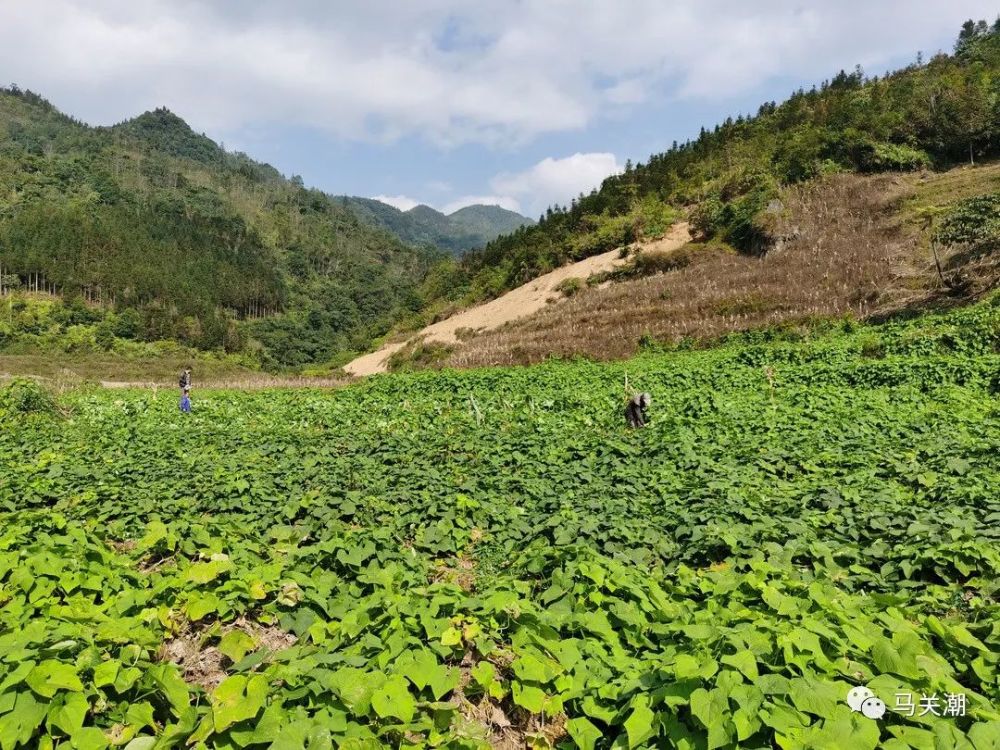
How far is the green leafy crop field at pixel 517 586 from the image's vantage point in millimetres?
2820

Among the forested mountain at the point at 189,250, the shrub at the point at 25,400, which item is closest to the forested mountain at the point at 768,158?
the forested mountain at the point at 189,250

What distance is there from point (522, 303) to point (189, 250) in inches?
3876

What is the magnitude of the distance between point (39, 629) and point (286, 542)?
2964 mm

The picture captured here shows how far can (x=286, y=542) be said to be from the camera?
6328 millimetres

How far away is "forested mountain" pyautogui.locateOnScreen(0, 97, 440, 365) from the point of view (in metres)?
93.8

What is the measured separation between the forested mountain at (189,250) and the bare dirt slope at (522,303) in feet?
83.7

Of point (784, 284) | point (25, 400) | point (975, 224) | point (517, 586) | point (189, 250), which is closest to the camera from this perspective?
point (517, 586)

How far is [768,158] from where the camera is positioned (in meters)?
51.7

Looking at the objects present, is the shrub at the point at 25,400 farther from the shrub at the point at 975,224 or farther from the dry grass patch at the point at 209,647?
the shrub at the point at 975,224

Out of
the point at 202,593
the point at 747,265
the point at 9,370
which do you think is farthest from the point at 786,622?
the point at 9,370

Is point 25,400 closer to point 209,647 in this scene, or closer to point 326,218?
point 209,647

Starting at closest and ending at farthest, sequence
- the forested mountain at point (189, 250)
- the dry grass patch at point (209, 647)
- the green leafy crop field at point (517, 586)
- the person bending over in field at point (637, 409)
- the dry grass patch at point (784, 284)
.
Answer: the green leafy crop field at point (517, 586) → the dry grass patch at point (209, 647) → the person bending over in field at point (637, 409) → the dry grass patch at point (784, 284) → the forested mountain at point (189, 250)

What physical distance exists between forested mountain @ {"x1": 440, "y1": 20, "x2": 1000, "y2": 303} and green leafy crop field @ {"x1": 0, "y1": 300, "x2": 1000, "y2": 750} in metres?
36.7

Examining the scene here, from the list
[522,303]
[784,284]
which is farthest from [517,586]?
[522,303]
